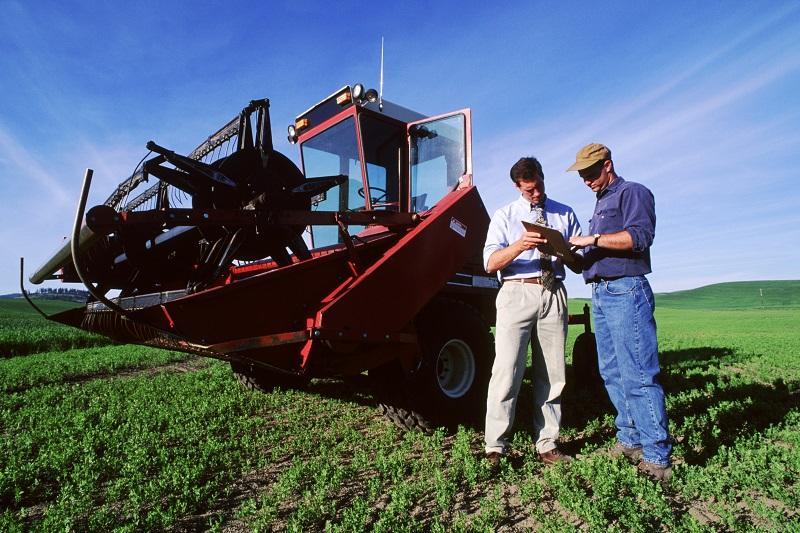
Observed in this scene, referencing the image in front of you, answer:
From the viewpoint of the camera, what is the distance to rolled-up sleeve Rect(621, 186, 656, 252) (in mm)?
2996

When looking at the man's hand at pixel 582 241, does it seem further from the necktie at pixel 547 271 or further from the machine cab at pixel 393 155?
the machine cab at pixel 393 155

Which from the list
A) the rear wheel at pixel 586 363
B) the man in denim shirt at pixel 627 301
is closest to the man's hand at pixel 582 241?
the man in denim shirt at pixel 627 301

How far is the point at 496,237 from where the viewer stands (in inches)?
135

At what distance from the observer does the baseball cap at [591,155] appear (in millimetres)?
3260

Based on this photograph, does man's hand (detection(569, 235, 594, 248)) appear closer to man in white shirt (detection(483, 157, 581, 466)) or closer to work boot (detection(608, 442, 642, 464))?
man in white shirt (detection(483, 157, 581, 466))

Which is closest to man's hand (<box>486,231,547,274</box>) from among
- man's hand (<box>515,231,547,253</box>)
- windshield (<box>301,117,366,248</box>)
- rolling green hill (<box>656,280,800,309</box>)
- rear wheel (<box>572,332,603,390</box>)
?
man's hand (<box>515,231,547,253</box>)

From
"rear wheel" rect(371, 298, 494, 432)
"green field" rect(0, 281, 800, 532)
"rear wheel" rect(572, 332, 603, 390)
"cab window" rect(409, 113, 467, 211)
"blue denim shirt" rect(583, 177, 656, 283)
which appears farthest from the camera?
"rear wheel" rect(572, 332, 603, 390)

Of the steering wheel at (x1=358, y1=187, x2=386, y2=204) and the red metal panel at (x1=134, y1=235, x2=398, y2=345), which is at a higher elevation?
the steering wheel at (x1=358, y1=187, x2=386, y2=204)

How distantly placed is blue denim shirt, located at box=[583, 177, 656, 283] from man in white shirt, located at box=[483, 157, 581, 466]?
0.27m

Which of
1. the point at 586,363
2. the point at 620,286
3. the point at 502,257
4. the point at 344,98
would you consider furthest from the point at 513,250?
the point at 586,363

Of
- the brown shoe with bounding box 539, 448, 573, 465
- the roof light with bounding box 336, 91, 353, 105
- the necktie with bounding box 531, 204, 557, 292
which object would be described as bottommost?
the brown shoe with bounding box 539, 448, 573, 465

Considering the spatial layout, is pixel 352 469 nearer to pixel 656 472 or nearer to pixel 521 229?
pixel 656 472

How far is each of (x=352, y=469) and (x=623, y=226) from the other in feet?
7.72

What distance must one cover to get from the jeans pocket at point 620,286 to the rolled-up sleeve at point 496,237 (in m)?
0.73
